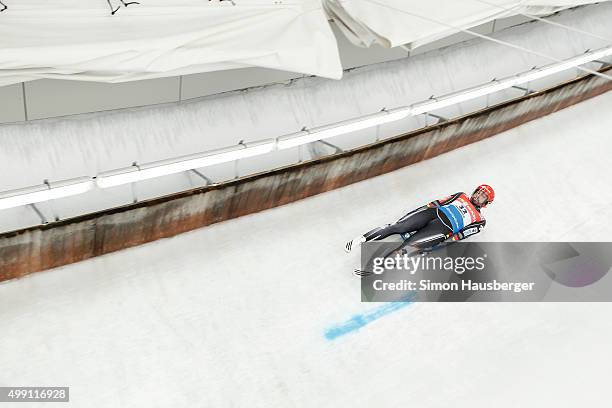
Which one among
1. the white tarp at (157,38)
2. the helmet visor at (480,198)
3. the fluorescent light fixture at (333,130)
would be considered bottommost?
the helmet visor at (480,198)

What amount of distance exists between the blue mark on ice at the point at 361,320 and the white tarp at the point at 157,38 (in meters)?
1.87

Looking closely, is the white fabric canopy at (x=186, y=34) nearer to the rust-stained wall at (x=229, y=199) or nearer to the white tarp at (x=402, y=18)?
the white tarp at (x=402, y=18)

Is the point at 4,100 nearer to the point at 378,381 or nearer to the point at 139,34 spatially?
the point at 139,34

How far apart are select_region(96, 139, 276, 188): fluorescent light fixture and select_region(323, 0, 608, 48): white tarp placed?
4.16 feet

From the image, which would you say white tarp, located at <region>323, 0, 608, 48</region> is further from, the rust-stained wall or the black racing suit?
the black racing suit

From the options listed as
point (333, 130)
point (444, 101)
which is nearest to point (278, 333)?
point (333, 130)

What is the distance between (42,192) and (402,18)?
3.23 m

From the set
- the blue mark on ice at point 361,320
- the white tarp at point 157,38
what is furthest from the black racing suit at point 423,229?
the white tarp at point 157,38

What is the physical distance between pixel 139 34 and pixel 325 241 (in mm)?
2273

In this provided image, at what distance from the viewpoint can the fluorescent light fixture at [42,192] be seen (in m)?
5.09

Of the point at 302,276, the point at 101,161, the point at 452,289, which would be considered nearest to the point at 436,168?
the point at 452,289

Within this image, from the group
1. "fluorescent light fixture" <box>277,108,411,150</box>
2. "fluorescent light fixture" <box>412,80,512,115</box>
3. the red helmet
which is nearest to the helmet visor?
the red helmet

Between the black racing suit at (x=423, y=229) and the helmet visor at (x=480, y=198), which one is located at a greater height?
the helmet visor at (x=480, y=198)

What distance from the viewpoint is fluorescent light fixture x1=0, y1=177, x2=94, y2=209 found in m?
5.09
